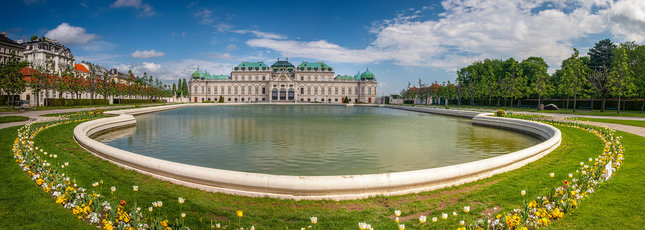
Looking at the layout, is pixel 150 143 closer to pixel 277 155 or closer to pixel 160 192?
pixel 277 155

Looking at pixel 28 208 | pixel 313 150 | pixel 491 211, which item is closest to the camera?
pixel 28 208

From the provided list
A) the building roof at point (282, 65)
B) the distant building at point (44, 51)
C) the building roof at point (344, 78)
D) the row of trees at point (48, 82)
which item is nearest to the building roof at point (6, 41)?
the distant building at point (44, 51)

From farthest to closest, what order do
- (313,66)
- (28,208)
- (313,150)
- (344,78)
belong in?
(344,78), (313,66), (313,150), (28,208)

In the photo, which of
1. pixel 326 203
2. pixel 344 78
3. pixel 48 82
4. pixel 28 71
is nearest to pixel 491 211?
pixel 326 203

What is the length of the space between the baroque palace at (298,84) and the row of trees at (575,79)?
33273 millimetres

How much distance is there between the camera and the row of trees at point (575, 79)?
40.9 metres

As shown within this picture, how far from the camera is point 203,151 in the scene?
13.6 meters

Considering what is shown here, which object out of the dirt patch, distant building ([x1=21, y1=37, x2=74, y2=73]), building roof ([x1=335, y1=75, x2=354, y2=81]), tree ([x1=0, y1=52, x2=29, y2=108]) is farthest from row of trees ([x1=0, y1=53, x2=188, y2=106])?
building roof ([x1=335, y1=75, x2=354, y2=81])

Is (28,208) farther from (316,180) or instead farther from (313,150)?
(313,150)

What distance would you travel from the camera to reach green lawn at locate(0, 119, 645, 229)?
5.17 m

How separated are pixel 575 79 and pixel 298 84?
85.6 m

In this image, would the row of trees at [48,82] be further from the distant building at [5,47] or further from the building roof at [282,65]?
the building roof at [282,65]

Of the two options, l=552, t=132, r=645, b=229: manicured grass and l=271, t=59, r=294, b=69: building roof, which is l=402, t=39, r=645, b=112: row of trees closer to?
l=552, t=132, r=645, b=229: manicured grass

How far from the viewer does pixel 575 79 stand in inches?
1695
